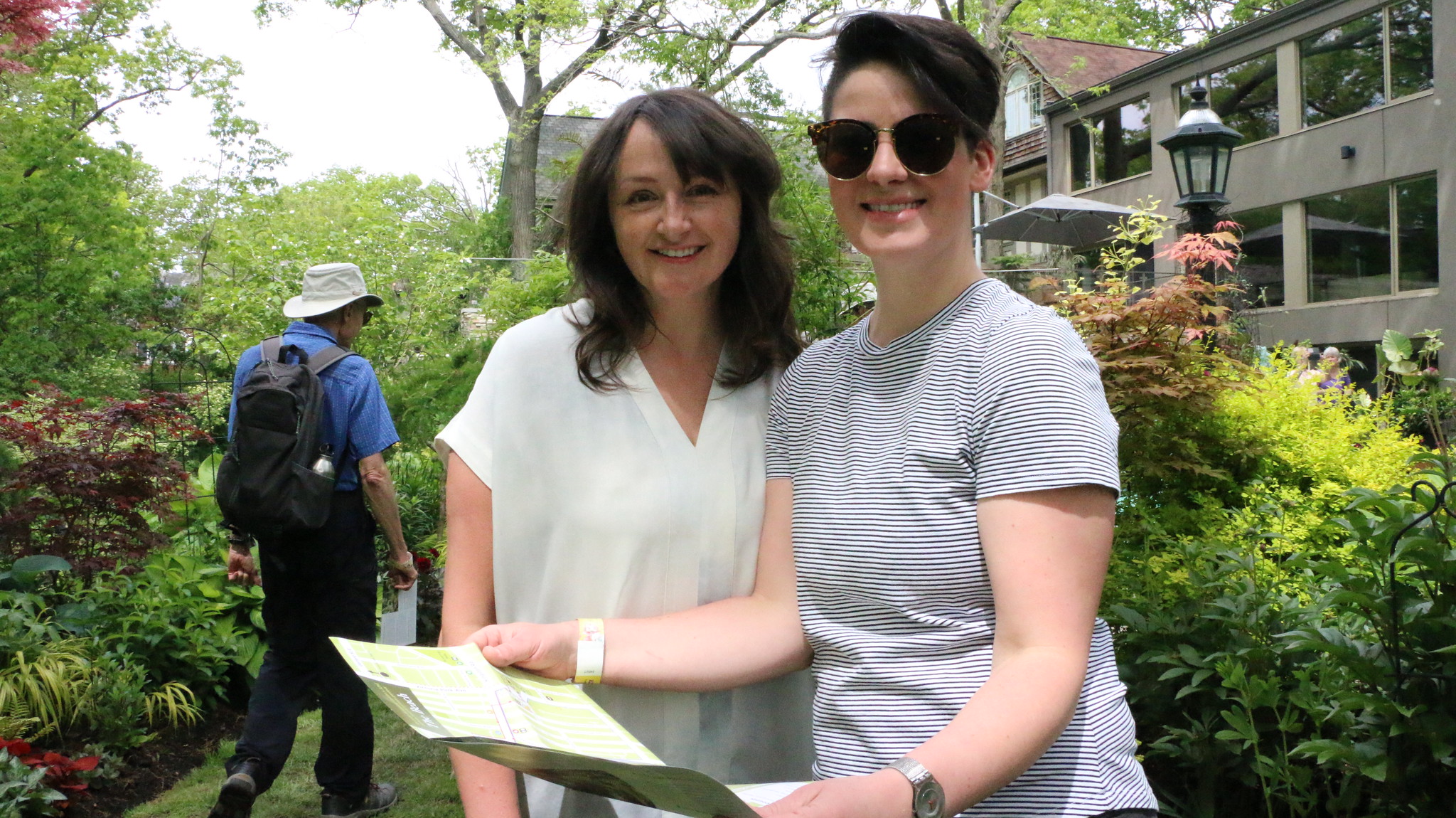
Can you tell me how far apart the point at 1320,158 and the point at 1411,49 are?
2246 mm

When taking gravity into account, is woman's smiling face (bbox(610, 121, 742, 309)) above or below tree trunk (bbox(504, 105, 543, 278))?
below

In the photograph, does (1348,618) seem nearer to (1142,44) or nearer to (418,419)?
(418,419)

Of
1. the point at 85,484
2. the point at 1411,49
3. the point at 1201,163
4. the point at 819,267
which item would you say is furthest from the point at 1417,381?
the point at 85,484

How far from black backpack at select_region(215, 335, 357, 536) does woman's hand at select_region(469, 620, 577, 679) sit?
3.21m

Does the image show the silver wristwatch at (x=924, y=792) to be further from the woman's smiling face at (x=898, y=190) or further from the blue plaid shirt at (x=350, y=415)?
the blue plaid shirt at (x=350, y=415)

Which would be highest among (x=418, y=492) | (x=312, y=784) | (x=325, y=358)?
(x=325, y=358)

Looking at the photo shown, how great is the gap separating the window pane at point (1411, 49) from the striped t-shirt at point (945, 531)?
66.0ft

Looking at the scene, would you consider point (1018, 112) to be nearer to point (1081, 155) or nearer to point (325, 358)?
point (1081, 155)

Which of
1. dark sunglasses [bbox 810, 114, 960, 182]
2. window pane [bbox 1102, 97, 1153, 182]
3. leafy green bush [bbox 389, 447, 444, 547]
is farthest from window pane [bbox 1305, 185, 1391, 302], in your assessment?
dark sunglasses [bbox 810, 114, 960, 182]

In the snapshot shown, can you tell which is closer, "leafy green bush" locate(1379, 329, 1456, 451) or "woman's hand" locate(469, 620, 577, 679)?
"woman's hand" locate(469, 620, 577, 679)

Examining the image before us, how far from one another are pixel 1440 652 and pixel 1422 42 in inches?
769

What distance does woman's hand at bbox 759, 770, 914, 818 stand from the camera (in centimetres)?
114

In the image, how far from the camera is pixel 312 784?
5.38m

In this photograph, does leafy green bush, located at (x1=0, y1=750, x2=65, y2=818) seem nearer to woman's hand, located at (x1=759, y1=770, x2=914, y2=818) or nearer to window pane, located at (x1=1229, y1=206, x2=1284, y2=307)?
woman's hand, located at (x1=759, y1=770, x2=914, y2=818)
